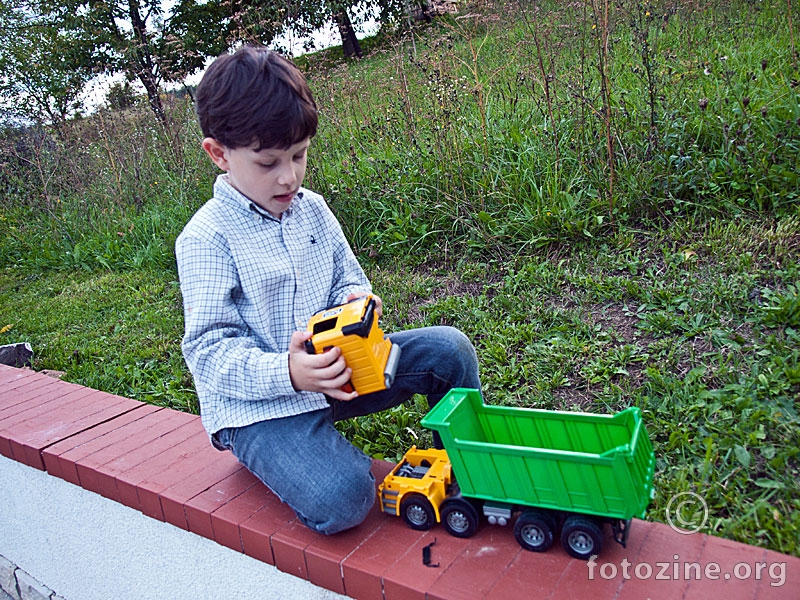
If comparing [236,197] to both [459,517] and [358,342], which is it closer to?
[358,342]

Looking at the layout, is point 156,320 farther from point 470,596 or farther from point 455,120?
point 470,596

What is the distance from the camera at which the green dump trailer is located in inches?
56.9

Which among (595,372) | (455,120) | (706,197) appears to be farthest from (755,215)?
(455,120)

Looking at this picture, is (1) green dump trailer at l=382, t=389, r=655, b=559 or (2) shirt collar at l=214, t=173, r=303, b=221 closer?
(1) green dump trailer at l=382, t=389, r=655, b=559

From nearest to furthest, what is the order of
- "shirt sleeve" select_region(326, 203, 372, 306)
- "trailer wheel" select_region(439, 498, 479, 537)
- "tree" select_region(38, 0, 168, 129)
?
"trailer wheel" select_region(439, 498, 479, 537) < "shirt sleeve" select_region(326, 203, 372, 306) < "tree" select_region(38, 0, 168, 129)

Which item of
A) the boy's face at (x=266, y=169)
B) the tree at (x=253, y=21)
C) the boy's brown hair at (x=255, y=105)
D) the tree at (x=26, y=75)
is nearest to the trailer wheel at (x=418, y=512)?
the boy's face at (x=266, y=169)

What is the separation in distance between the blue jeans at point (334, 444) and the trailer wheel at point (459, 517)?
0.71 feet

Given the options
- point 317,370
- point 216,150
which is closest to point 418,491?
point 317,370

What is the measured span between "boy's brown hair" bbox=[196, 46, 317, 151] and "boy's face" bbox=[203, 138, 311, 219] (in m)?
0.02

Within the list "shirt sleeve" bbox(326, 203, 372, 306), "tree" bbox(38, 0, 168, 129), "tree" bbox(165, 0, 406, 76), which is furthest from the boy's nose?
"tree" bbox(38, 0, 168, 129)

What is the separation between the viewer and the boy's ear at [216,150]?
1.84m

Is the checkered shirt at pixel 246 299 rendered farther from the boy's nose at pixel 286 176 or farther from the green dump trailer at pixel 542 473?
the green dump trailer at pixel 542 473

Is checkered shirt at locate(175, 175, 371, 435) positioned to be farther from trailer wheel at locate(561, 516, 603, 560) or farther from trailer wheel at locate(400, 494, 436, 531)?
trailer wheel at locate(561, 516, 603, 560)

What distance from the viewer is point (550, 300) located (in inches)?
120
